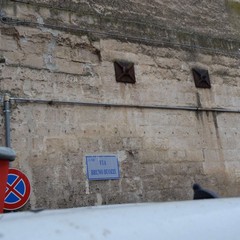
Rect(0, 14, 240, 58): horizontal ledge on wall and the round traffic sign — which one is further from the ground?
Rect(0, 14, 240, 58): horizontal ledge on wall

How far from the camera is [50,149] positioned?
4637 mm

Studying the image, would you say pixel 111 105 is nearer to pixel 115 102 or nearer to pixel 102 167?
pixel 115 102

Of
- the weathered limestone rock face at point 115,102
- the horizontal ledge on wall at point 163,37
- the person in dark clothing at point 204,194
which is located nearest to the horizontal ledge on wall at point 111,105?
the weathered limestone rock face at point 115,102

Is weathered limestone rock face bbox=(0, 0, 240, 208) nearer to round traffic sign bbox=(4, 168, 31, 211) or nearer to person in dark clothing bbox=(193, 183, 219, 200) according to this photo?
round traffic sign bbox=(4, 168, 31, 211)

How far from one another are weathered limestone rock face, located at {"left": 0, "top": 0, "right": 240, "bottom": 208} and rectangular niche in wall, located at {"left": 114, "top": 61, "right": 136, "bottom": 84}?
0.09m

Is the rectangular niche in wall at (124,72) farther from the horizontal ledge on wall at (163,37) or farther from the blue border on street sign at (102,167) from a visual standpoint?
the blue border on street sign at (102,167)

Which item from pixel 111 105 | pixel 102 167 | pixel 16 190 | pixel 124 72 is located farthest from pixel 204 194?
pixel 124 72

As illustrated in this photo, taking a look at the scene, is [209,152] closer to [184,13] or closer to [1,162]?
[184,13]

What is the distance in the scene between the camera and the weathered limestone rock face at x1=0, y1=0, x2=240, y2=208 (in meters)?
4.66

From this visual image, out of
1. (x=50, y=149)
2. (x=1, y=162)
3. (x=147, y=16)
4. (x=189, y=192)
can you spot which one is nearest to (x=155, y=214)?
(x=1, y=162)

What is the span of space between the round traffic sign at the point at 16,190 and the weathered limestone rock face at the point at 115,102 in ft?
0.37

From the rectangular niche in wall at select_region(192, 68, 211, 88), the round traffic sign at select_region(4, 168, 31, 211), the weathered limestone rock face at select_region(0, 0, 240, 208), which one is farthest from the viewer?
the rectangular niche in wall at select_region(192, 68, 211, 88)

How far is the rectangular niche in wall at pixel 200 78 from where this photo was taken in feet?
20.2

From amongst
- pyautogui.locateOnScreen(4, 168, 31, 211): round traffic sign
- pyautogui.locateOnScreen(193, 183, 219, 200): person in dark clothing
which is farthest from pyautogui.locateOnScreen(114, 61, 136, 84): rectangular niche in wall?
pyautogui.locateOnScreen(193, 183, 219, 200): person in dark clothing
